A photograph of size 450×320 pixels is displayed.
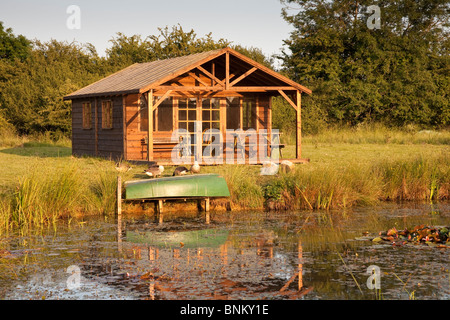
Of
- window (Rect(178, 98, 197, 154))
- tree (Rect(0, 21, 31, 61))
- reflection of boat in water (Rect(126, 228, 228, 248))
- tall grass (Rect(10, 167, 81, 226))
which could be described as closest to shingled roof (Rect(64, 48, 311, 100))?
window (Rect(178, 98, 197, 154))

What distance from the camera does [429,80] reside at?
40406 mm

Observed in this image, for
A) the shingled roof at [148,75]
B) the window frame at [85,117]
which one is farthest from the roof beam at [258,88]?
the window frame at [85,117]

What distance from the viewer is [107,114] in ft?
81.6

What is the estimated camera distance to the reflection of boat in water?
11758 mm

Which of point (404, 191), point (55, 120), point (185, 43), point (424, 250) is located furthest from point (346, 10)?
point (424, 250)

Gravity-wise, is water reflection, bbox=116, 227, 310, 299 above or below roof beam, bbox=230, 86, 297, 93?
below

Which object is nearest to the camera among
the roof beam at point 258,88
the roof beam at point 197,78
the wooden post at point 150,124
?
Answer: the wooden post at point 150,124

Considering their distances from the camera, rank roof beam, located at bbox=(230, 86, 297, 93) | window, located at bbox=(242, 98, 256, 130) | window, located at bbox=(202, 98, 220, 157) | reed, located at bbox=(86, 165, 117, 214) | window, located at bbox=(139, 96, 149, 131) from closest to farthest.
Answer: reed, located at bbox=(86, 165, 117, 214) < roof beam, located at bbox=(230, 86, 297, 93) < window, located at bbox=(139, 96, 149, 131) < window, located at bbox=(202, 98, 220, 157) < window, located at bbox=(242, 98, 256, 130)

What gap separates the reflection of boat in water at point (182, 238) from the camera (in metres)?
11.8

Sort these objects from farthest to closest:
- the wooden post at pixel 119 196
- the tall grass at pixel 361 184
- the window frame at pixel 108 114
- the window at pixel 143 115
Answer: the window frame at pixel 108 114 → the window at pixel 143 115 → the tall grass at pixel 361 184 → the wooden post at pixel 119 196

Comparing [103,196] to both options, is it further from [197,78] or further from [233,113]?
[233,113]

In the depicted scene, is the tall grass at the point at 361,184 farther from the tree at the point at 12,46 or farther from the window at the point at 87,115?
the tree at the point at 12,46

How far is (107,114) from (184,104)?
296 centimetres

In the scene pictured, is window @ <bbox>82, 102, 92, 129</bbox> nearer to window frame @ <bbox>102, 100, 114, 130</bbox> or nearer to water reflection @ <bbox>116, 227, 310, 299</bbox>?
window frame @ <bbox>102, 100, 114, 130</bbox>
